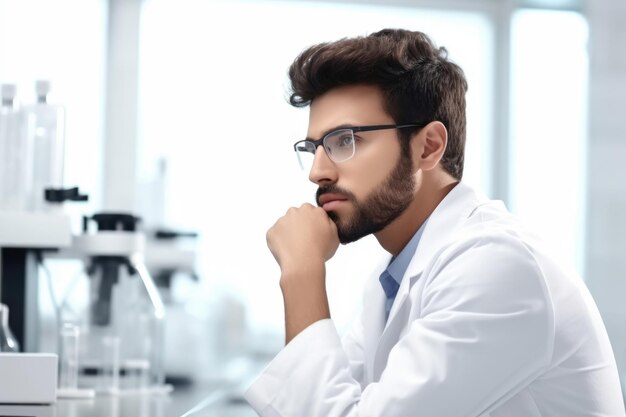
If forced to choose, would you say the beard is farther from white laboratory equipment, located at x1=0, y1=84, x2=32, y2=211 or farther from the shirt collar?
white laboratory equipment, located at x1=0, y1=84, x2=32, y2=211

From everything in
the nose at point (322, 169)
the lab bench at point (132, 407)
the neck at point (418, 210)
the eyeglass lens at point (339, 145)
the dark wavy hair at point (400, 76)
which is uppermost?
the dark wavy hair at point (400, 76)

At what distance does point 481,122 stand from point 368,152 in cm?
247

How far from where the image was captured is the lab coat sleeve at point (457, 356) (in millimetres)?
1232

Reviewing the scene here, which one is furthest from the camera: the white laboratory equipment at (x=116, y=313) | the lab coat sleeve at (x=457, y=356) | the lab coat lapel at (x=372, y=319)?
the white laboratory equipment at (x=116, y=313)

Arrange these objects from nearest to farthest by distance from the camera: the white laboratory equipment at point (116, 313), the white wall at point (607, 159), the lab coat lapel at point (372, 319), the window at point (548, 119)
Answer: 1. the lab coat lapel at point (372, 319)
2. the white laboratory equipment at point (116, 313)
3. the white wall at point (607, 159)
4. the window at point (548, 119)

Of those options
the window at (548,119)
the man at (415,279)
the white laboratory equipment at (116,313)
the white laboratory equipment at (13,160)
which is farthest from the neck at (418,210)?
the window at (548,119)

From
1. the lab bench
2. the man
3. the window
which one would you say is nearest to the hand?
the man

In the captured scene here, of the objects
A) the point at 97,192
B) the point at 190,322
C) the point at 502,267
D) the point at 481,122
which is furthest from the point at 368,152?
the point at 481,122

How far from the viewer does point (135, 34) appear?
12.0 ft

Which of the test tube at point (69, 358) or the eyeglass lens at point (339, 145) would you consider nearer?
the eyeglass lens at point (339, 145)

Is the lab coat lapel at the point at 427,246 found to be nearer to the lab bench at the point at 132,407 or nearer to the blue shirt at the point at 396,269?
the blue shirt at the point at 396,269

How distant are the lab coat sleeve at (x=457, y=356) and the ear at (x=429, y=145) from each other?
0.95ft

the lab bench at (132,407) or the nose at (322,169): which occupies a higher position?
the nose at (322,169)

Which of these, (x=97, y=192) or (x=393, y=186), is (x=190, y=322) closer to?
(x=393, y=186)
